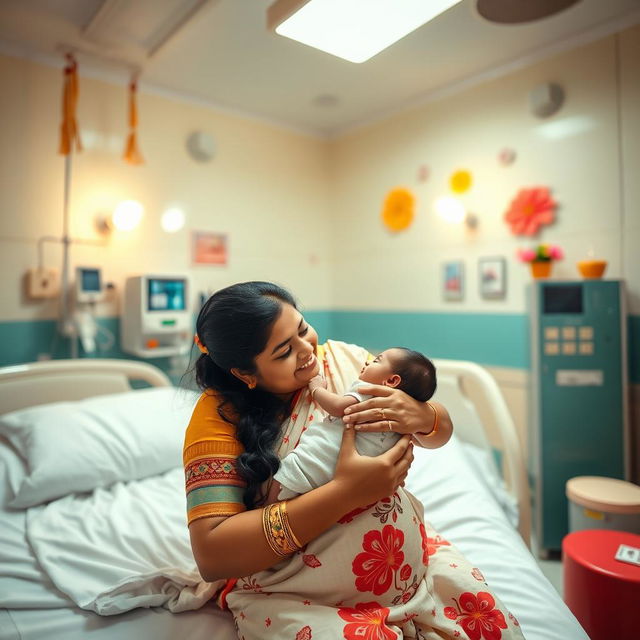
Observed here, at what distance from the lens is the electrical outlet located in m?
2.28

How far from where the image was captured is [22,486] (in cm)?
156

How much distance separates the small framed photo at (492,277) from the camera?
8.49 feet

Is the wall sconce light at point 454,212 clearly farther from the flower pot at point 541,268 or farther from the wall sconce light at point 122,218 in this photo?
the wall sconce light at point 122,218

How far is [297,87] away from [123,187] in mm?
1048

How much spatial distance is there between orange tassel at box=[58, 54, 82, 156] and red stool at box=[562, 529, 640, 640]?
2.60m

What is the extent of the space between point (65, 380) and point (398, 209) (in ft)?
6.65

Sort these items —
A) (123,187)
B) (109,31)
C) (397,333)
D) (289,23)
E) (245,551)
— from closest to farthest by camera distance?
(245,551) → (289,23) → (109,31) → (123,187) → (397,333)

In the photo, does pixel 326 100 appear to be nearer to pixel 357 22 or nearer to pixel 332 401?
pixel 357 22

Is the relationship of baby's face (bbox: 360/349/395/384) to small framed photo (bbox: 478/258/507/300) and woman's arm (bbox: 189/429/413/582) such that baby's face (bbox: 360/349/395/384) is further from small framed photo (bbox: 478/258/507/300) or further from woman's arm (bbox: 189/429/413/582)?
small framed photo (bbox: 478/258/507/300)

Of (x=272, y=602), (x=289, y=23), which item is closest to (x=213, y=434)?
(x=272, y=602)

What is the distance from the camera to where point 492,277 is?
2.62m

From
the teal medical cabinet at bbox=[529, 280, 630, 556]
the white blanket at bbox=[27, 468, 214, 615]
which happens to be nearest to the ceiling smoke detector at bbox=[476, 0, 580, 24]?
the teal medical cabinet at bbox=[529, 280, 630, 556]

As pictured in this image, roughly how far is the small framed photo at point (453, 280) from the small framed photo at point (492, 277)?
11cm

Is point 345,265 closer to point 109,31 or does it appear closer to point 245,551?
point 109,31
